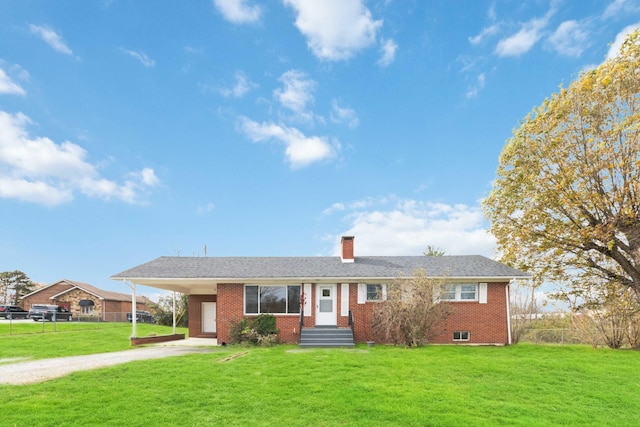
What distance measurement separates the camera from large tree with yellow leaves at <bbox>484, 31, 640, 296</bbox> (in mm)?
17328

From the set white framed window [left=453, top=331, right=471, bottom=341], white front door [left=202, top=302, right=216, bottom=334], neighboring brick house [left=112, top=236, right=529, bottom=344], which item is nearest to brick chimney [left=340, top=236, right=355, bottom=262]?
neighboring brick house [left=112, top=236, right=529, bottom=344]

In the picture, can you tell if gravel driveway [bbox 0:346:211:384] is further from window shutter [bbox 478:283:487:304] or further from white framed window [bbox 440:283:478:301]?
window shutter [bbox 478:283:487:304]

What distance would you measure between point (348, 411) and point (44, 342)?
18839 mm

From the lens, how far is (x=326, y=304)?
19531 millimetres

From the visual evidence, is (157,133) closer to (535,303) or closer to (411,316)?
(411,316)

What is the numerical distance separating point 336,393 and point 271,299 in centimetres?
1083

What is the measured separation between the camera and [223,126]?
22.0m

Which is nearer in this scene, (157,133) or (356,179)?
(356,179)

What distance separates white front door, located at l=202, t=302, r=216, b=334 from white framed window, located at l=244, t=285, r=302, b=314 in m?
5.65

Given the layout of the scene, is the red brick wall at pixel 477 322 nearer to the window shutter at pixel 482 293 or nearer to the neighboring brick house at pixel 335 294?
the neighboring brick house at pixel 335 294

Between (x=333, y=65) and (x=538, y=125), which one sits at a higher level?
(x=333, y=65)

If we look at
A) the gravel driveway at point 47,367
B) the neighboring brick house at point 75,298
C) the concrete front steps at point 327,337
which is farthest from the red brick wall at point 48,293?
the concrete front steps at point 327,337

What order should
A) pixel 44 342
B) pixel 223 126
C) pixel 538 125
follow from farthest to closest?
pixel 223 126, pixel 44 342, pixel 538 125

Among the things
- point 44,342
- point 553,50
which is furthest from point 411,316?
point 44,342
